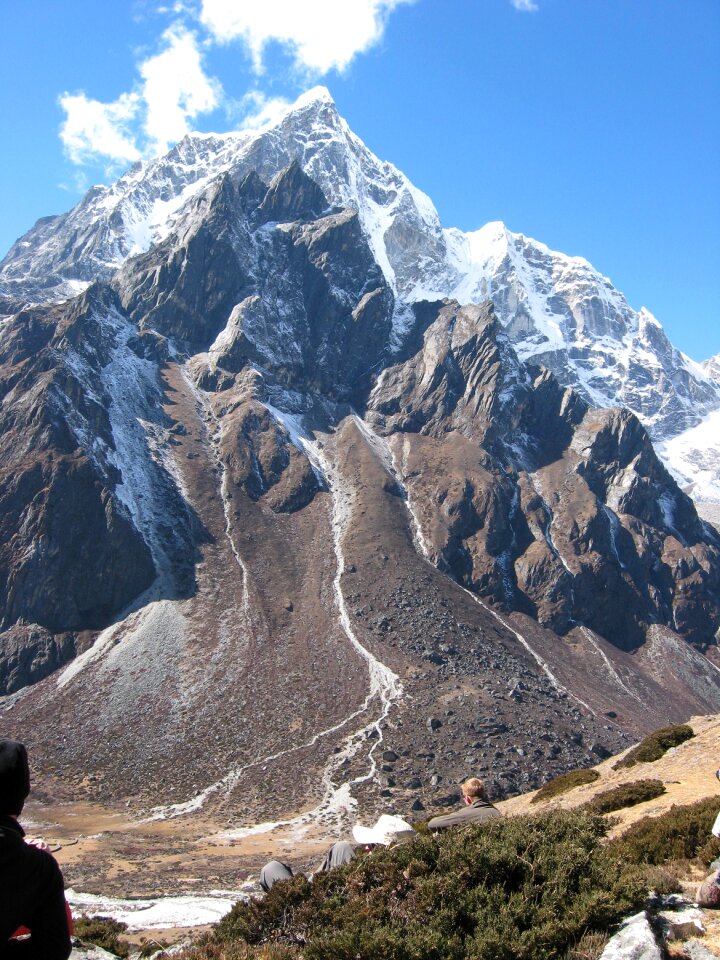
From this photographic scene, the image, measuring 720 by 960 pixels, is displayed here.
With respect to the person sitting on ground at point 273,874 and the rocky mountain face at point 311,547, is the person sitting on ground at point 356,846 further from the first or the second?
the rocky mountain face at point 311,547

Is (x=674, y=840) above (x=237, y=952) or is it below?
below

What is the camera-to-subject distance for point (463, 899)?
406 inches

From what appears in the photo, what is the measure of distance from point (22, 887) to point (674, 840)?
12.4m

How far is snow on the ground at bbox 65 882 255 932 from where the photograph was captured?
21.8 meters

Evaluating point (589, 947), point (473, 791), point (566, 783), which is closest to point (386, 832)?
point (473, 791)

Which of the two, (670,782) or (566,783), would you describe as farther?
(566,783)

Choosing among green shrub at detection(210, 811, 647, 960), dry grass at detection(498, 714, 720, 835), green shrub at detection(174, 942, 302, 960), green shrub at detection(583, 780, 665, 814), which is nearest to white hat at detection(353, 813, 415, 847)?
green shrub at detection(210, 811, 647, 960)

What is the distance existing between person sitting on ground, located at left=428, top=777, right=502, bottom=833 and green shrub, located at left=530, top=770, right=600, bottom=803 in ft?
55.0

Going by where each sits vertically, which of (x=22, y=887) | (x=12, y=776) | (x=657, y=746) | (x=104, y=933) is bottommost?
(x=657, y=746)

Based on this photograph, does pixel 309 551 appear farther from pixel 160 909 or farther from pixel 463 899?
pixel 463 899

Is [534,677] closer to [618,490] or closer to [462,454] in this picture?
[462,454]

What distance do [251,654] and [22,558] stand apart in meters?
37.9

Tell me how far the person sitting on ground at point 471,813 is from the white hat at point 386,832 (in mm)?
565

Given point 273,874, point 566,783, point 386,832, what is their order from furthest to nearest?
point 566,783 < point 273,874 < point 386,832
